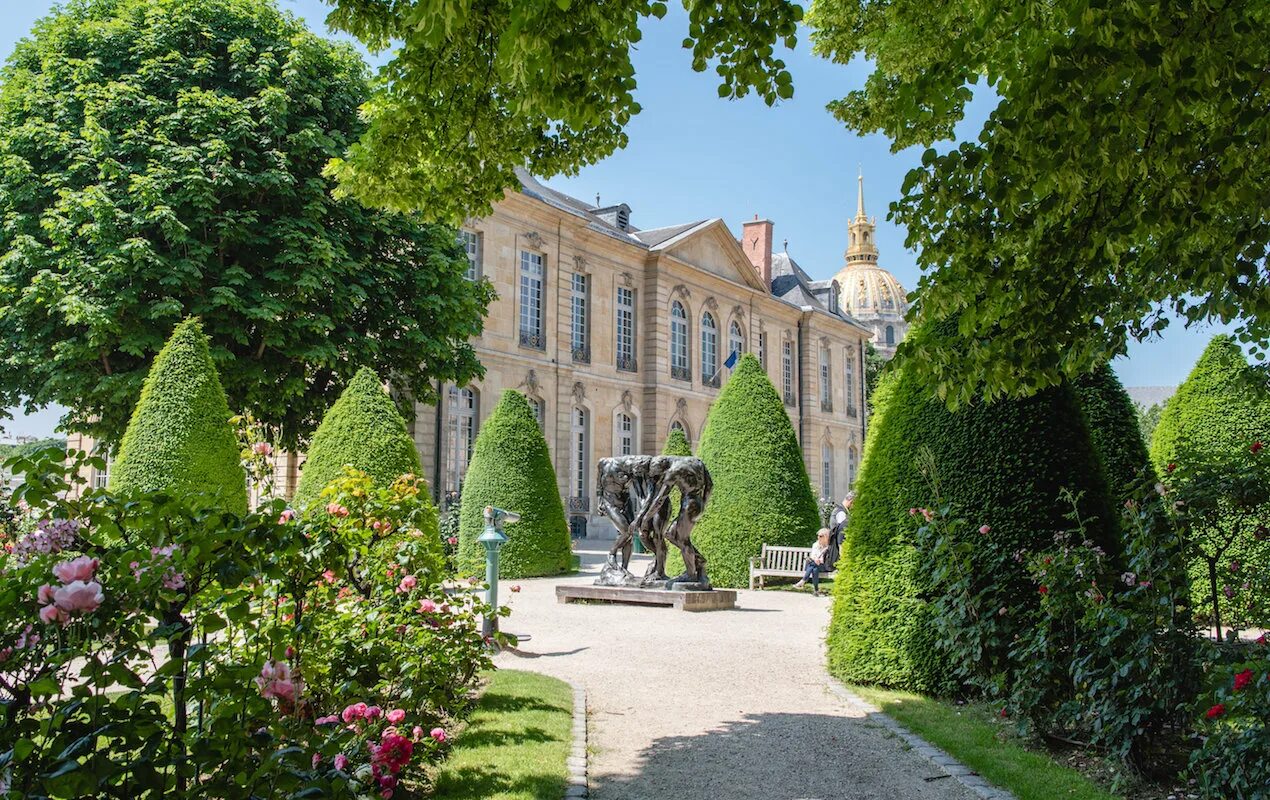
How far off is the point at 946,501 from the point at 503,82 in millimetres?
4025

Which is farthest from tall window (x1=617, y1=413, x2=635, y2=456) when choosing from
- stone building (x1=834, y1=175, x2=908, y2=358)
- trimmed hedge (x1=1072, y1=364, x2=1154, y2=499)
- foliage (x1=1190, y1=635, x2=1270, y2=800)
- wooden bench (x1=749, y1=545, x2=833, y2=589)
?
stone building (x1=834, y1=175, x2=908, y2=358)

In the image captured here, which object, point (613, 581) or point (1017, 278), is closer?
point (1017, 278)

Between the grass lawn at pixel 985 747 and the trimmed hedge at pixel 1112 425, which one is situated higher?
the trimmed hedge at pixel 1112 425

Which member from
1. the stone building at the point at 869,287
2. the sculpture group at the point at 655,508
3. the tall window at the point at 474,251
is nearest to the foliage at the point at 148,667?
the sculpture group at the point at 655,508

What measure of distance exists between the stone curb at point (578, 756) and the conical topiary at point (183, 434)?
5955mm

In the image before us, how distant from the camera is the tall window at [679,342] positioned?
111 ft

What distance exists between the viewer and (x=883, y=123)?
10.3 meters

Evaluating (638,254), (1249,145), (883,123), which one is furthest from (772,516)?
(638,254)

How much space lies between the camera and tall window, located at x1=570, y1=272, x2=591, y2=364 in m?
29.6

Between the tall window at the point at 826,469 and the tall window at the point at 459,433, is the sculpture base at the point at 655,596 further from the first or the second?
the tall window at the point at 826,469

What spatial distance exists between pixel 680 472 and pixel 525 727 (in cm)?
695

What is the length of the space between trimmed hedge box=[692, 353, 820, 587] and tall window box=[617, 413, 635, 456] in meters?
14.7

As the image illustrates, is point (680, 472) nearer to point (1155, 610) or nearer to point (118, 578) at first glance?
point (1155, 610)

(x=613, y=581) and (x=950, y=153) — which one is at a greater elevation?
(x=950, y=153)
